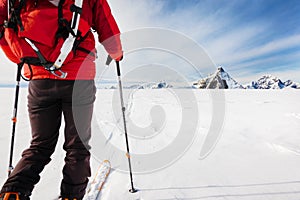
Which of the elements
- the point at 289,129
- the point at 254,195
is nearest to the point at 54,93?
the point at 254,195

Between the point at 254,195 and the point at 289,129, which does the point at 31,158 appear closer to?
the point at 254,195

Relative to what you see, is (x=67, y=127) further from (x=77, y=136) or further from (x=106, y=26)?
(x=106, y=26)

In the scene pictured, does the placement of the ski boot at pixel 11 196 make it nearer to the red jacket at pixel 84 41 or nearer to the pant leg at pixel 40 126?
the pant leg at pixel 40 126

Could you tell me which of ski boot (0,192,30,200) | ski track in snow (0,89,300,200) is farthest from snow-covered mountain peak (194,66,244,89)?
ski boot (0,192,30,200)

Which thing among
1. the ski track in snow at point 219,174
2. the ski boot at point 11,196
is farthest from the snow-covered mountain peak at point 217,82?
the ski boot at point 11,196

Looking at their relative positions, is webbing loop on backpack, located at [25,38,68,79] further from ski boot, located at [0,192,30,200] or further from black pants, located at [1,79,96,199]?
ski boot, located at [0,192,30,200]

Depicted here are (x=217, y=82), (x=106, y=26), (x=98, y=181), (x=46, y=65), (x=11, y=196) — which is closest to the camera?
(x=11, y=196)

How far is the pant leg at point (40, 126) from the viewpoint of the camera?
1.30 meters

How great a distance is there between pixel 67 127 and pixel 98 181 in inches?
36.1

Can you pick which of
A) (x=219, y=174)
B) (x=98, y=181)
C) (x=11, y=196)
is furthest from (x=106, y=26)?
(x=219, y=174)

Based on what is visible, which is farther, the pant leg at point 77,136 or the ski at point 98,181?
the ski at point 98,181

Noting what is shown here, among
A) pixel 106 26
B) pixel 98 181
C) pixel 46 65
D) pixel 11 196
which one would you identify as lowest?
pixel 98 181

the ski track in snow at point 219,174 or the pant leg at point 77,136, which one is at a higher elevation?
the pant leg at point 77,136

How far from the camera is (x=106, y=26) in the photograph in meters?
1.53
